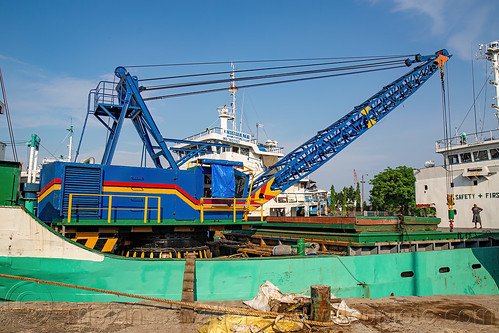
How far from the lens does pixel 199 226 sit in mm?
11547

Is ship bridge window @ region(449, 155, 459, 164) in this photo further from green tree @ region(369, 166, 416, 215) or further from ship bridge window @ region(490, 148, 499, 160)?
green tree @ region(369, 166, 416, 215)

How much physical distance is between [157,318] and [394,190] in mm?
52557

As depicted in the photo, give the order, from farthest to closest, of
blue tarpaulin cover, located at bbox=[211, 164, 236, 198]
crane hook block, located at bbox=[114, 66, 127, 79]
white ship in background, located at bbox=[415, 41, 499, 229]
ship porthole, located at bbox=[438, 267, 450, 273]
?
white ship in background, located at bbox=[415, 41, 499, 229]
crane hook block, located at bbox=[114, 66, 127, 79]
blue tarpaulin cover, located at bbox=[211, 164, 236, 198]
ship porthole, located at bbox=[438, 267, 450, 273]

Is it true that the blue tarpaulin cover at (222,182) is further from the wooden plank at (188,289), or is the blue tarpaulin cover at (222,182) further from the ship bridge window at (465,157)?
the ship bridge window at (465,157)

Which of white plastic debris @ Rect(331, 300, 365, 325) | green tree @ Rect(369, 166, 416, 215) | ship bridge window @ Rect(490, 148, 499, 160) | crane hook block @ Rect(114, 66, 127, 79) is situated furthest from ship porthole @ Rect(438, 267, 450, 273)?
green tree @ Rect(369, 166, 416, 215)

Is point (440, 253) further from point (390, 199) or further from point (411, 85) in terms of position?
point (390, 199)

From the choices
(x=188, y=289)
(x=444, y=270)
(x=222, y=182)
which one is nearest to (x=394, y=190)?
(x=444, y=270)

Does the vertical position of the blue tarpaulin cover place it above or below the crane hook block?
below

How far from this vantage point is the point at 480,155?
21250mm

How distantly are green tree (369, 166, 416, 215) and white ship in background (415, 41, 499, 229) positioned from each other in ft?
99.6

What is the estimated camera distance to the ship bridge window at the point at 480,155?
826 inches

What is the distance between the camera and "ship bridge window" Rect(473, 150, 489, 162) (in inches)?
826

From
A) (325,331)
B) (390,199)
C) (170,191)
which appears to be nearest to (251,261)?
(325,331)

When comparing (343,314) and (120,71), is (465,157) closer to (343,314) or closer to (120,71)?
(343,314)
